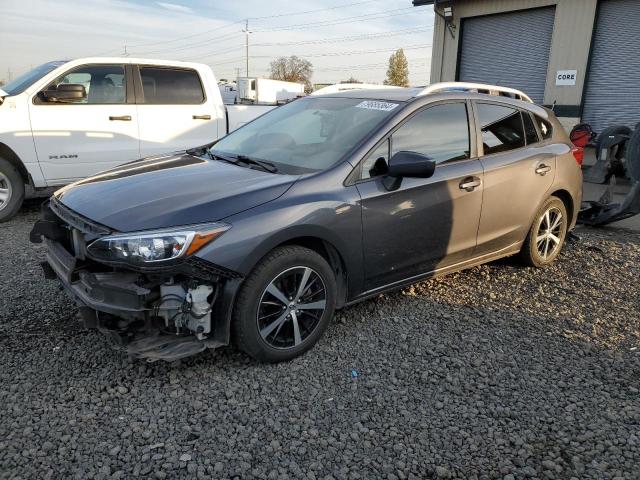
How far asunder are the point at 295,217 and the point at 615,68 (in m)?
11.0

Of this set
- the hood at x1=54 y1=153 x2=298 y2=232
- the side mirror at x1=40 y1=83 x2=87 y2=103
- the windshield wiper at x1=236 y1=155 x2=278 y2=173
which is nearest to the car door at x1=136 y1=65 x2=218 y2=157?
the side mirror at x1=40 y1=83 x2=87 y2=103

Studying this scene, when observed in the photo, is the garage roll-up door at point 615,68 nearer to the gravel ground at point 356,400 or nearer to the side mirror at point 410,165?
the gravel ground at point 356,400

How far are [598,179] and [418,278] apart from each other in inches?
183

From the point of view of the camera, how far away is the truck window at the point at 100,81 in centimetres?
688

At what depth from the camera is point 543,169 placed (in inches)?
187

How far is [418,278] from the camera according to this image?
400 cm

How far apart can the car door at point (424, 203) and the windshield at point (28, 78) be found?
5.24m

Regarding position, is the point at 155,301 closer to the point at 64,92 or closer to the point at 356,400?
the point at 356,400

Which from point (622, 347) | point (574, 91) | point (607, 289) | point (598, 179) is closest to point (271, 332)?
point (622, 347)

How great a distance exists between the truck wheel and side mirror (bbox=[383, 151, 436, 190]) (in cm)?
526

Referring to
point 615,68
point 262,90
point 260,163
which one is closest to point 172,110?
point 260,163

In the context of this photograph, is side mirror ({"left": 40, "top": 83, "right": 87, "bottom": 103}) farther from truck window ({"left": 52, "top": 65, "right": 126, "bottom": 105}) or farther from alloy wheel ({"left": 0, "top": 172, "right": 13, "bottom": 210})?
alloy wheel ({"left": 0, "top": 172, "right": 13, "bottom": 210})

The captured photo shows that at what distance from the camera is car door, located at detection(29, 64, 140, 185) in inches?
262

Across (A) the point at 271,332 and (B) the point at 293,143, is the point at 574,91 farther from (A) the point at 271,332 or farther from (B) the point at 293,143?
(A) the point at 271,332
